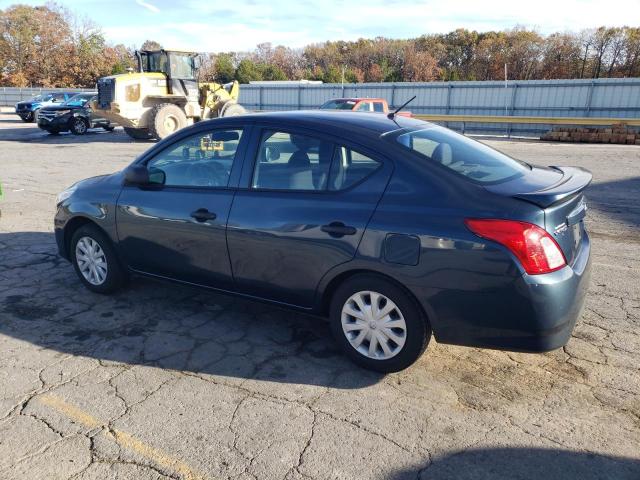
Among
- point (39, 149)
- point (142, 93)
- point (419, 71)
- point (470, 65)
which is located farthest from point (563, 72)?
point (39, 149)

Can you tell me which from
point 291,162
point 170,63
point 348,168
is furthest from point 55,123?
point 348,168

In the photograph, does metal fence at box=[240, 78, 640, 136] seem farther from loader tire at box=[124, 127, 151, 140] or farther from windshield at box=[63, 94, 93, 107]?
loader tire at box=[124, 127, 151, 140]

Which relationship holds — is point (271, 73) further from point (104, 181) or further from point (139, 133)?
point (104, 181)

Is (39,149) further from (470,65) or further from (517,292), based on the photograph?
(470,65)

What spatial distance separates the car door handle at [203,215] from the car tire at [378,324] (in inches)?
43.0

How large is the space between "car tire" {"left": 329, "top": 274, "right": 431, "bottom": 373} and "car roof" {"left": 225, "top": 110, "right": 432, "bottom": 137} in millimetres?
1008

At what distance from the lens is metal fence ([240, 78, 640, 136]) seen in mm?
22219

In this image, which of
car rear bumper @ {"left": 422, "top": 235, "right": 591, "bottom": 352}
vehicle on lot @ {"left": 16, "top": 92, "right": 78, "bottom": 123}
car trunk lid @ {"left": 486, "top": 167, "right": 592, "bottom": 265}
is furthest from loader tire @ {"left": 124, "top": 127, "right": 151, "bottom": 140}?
car rear bumper @ {"left": 422, "top": 235, "right": 591, "bottom": 352}

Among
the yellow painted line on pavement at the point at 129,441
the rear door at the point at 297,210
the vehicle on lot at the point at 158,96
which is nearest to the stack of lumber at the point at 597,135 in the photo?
the vehicle on lot at the point at 158,96

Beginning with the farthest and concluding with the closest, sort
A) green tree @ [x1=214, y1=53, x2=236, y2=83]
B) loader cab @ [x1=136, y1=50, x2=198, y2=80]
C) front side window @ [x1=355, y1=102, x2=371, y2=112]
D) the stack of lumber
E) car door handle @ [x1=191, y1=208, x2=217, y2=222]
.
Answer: green tree @ [x1=214, y1=53, x2=236, y2=83] < the stack of lumber < loader cab @ [x1=136, y1=50, x2=198, y2=80] < front side window @ [x1=355, y1=102, x2=371, y2=112] < car door handle @ [x1=191, y1=208, x2=217, y2=222]

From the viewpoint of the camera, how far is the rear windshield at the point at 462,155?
3.26 metres

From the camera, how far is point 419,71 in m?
52.0

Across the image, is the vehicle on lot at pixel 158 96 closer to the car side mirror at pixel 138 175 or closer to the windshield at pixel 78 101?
the windshield at pixel 78 101

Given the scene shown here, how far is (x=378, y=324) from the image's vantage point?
3.26m
